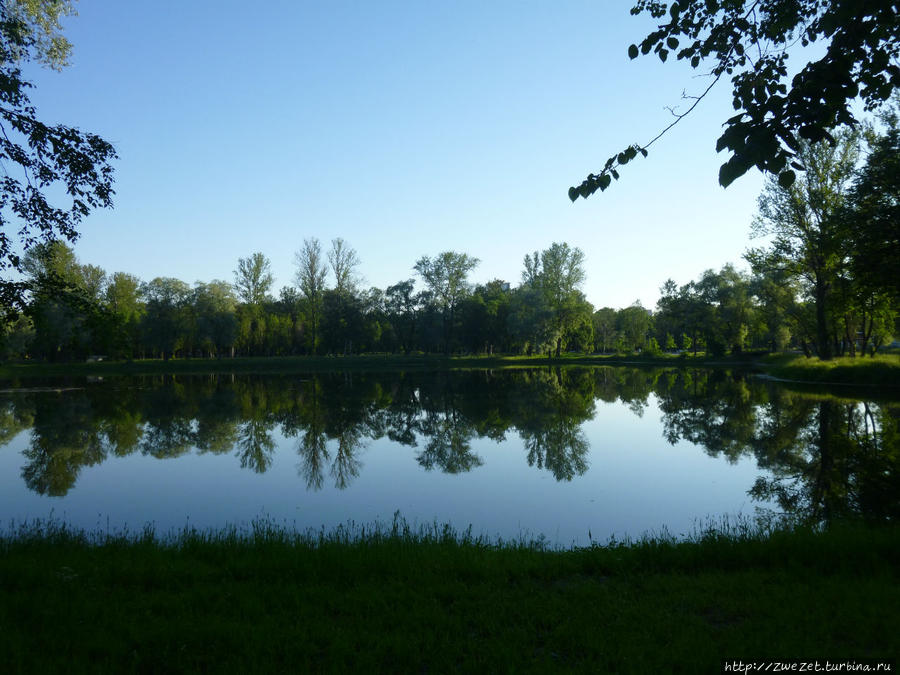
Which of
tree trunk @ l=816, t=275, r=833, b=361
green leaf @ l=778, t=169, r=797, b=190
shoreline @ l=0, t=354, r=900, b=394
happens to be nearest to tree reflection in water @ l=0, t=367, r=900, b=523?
green leaf @ l=778, t=169, r=797, b=190

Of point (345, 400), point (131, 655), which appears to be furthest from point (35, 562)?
point (345, 400)

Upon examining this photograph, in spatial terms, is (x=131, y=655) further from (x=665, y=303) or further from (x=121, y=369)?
(x=665, y=303)

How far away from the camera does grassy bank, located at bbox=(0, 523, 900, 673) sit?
13.7ft

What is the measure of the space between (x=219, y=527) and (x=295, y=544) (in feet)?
11.0

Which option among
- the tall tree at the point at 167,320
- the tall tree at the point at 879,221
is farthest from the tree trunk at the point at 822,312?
the tall tree at the point at 167,320

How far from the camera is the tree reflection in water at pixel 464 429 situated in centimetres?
1248

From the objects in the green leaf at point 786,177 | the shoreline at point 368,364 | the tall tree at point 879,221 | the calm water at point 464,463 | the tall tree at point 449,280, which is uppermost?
the tall tree at point 449,280

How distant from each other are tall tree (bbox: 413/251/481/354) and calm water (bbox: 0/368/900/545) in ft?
175

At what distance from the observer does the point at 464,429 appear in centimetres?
2045

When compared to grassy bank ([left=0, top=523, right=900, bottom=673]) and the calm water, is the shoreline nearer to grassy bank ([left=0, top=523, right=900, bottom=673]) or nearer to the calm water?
the calm water

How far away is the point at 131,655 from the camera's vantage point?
424cm

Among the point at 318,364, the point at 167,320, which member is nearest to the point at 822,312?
the point at 318,364

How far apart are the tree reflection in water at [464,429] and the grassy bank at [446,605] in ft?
12.7

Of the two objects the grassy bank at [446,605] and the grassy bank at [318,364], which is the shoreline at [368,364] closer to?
the grassy bank at [318,364]
